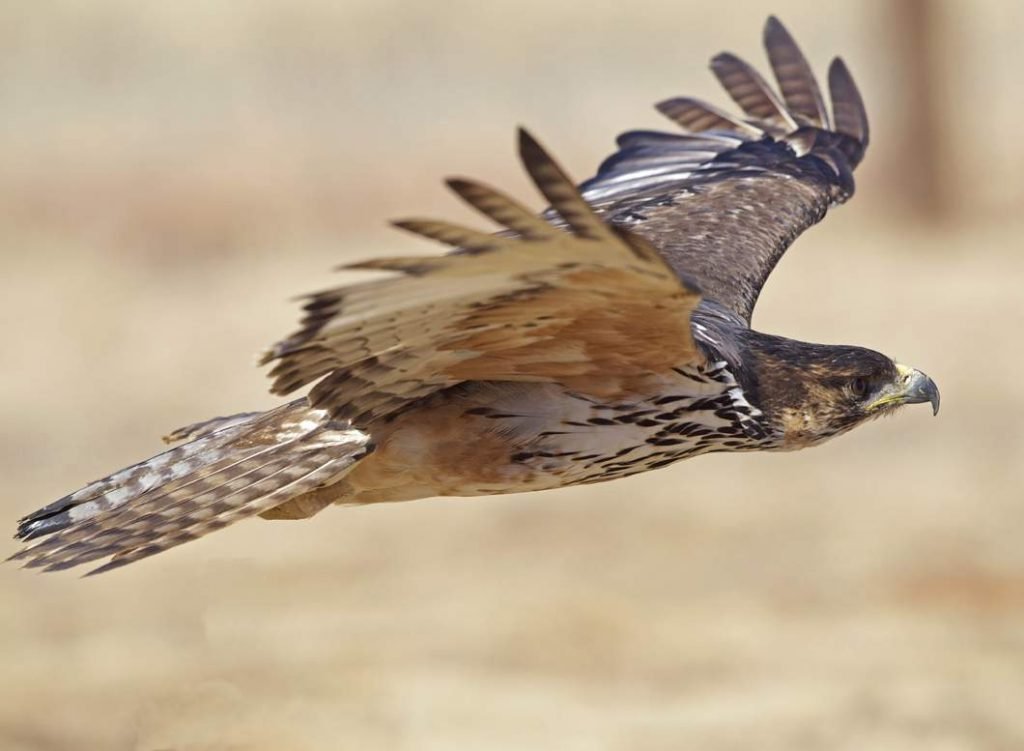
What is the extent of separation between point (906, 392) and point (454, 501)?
705cm

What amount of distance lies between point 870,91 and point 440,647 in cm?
1025

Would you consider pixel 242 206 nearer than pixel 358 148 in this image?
Yes

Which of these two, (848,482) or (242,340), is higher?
(242,340)

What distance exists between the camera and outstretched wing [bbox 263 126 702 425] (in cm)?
439

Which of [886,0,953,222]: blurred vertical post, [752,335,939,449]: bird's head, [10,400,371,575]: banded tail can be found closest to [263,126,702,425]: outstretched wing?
[10,400,371,575]: banded tail

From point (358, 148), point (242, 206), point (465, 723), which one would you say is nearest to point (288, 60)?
point (358, 148)

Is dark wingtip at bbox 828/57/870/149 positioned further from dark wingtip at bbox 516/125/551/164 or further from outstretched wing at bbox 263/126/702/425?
dark wingtip at bbox 516/125/551/164

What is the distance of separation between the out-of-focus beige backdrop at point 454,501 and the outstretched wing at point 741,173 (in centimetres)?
275

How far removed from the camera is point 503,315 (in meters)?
5.08

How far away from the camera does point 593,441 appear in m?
5.89

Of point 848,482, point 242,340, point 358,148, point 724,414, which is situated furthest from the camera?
point 358,148

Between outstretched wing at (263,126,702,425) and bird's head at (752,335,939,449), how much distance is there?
482 millimetres

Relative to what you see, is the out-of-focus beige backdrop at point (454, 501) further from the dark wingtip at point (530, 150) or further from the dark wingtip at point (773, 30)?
the dark wingtip at point (773, 30)

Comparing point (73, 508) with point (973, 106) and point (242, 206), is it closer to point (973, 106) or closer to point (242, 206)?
point (242, 206)
